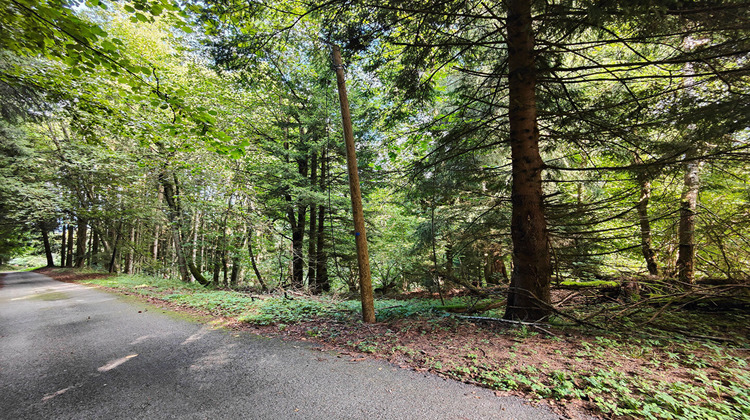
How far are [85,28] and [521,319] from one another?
6693mm

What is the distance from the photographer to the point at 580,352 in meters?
2.84

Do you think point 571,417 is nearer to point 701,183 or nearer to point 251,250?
point 701,183

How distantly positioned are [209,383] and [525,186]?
188 inches

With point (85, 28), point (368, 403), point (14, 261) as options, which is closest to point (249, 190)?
point (85, 28)

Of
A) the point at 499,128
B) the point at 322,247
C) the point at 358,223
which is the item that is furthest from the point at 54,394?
the point at 322,247

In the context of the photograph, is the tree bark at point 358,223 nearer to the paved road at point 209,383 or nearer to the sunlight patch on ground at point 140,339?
the paved road at point 209,383

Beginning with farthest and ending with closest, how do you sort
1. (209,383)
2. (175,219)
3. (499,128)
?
(175,219) < (499,128) < (209,383)

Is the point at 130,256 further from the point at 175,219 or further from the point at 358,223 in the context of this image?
the point at 358,223

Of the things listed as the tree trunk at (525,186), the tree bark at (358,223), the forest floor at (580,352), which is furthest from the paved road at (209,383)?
the tree trunk at (525,186)

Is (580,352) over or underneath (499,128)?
underneath

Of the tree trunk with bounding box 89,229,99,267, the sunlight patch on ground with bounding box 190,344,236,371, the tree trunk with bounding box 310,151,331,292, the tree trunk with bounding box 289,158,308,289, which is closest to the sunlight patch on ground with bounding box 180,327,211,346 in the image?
→ the sunlight patch on ground with bounding box 190,344,236,371

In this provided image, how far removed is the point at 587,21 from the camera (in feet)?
10.3

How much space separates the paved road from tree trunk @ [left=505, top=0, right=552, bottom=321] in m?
2.08

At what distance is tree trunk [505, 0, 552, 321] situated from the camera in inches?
153
